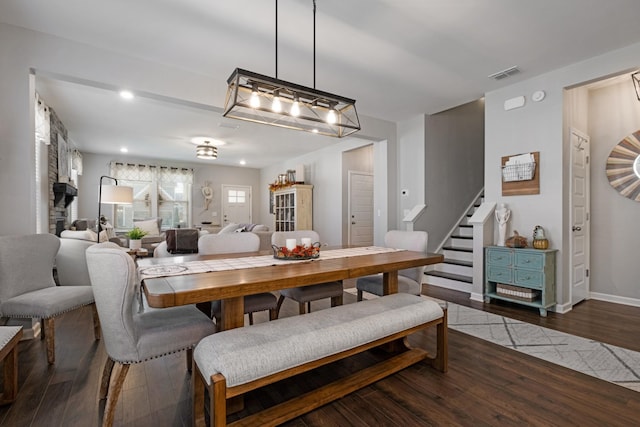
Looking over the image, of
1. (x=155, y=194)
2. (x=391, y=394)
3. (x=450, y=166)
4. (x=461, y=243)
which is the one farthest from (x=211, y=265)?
(x=155, y=194)

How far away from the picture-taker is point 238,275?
1.69m

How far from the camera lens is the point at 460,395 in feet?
5.94

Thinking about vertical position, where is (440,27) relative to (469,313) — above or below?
above

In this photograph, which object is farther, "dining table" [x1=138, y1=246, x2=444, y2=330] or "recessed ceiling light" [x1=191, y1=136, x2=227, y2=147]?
"recessed ceiling light" [x1=191, y1=136, x2=227, y2=147]

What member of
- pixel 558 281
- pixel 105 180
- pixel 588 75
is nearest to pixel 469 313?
pixel 558 281

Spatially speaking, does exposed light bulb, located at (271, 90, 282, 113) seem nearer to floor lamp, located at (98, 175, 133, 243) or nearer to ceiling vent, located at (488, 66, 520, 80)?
ceiling vent, located at (488, 66, 520, 80)

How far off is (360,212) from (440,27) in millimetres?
4538

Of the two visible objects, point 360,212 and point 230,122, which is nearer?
point 230,122

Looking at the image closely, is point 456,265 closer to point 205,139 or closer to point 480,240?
point 480,240

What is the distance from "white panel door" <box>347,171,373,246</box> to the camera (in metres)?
6.68

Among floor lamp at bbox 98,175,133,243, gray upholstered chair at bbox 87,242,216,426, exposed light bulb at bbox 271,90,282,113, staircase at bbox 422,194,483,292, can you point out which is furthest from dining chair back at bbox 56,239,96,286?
staircase at bbox 422,194,483,292

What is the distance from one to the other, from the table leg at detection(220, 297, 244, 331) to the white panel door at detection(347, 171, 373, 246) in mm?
4997

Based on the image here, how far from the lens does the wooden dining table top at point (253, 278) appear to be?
1.35 metres

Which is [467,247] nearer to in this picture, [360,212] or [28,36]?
[360,212]
